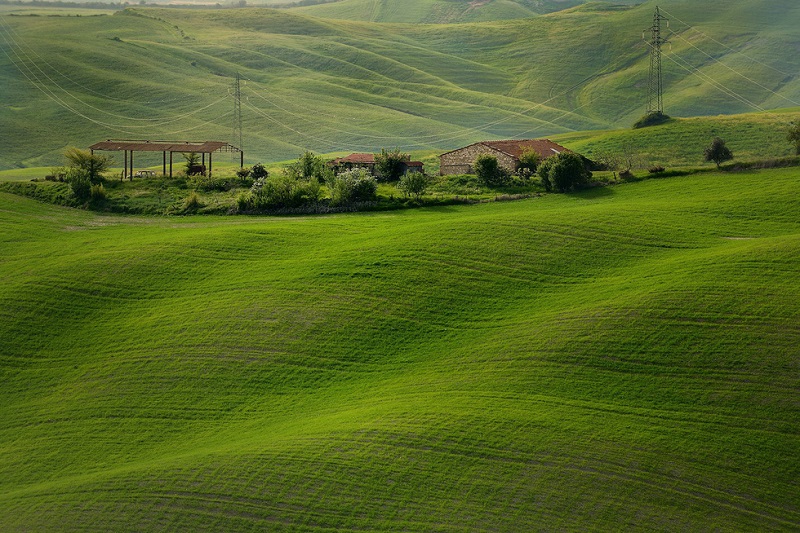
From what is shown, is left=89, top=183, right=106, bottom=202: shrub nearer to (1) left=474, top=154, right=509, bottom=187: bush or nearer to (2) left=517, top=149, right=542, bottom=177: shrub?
(1) left=474, top=154, right=509, bottom=187: bush

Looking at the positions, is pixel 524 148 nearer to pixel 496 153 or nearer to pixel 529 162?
pixel 496 153

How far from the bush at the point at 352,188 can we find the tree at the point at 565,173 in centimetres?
1889

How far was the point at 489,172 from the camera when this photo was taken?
329 feet

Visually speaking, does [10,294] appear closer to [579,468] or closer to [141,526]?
[141,526]

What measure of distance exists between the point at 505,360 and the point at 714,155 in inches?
2124

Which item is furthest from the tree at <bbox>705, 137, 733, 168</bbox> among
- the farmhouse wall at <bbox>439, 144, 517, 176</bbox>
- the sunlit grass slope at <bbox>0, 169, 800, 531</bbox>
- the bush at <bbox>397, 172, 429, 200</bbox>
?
the bush at <bbox>397, 172, 429, 200</bbox>

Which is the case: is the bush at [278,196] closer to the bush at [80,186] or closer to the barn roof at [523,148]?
the bush at [80,186]

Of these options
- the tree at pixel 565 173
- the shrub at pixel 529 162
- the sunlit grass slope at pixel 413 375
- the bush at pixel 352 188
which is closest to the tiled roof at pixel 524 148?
the shrub at pixel 529 162

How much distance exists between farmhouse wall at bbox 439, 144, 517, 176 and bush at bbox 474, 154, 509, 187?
7.39m

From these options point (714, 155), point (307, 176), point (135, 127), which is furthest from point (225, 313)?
point (135, 127)

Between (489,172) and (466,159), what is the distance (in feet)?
48.0

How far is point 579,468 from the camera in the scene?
145 feet

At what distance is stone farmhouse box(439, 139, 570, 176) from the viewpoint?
108 metres

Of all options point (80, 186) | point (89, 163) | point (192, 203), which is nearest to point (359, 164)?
point (192, 203)
